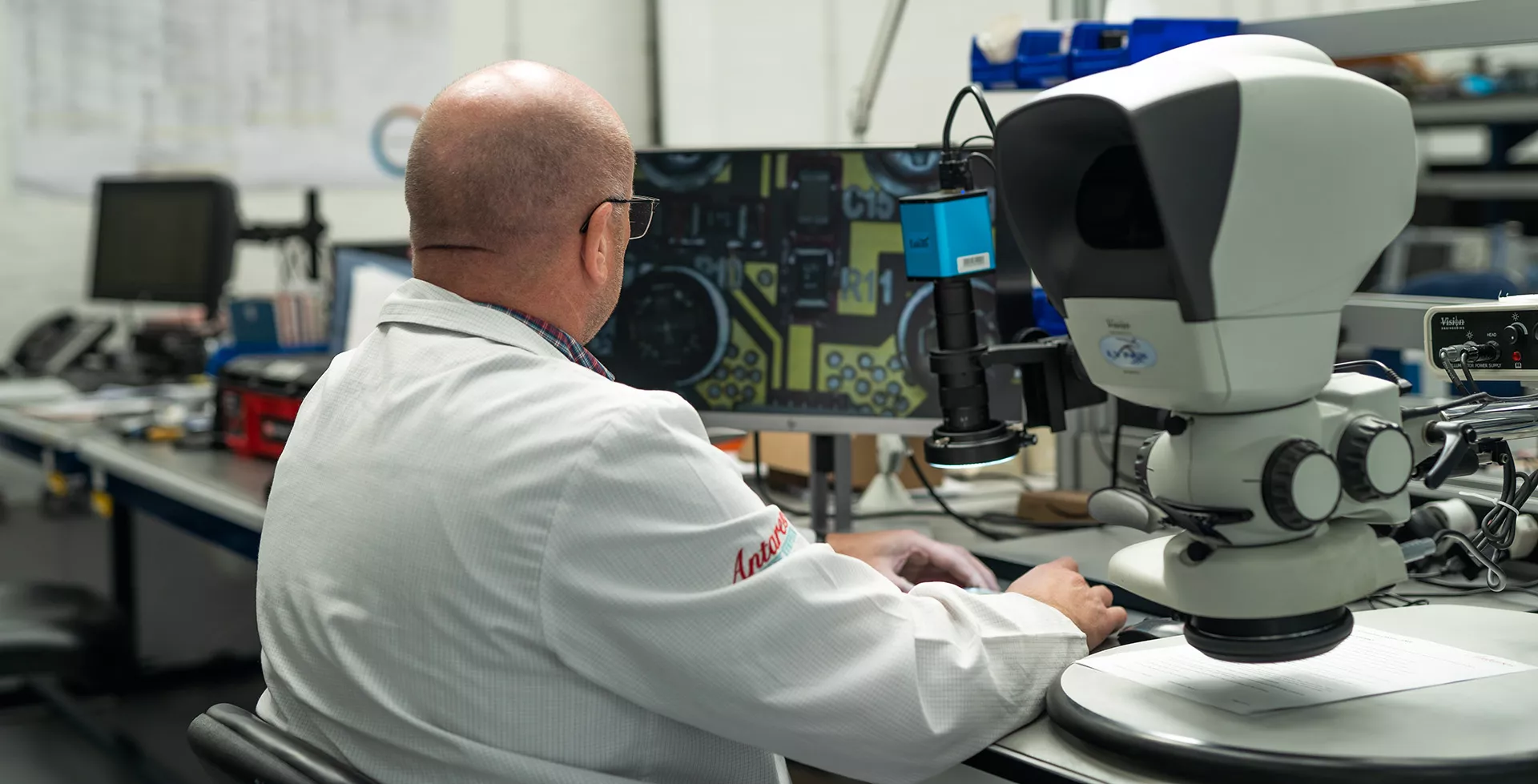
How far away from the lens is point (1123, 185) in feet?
Result: 3.15

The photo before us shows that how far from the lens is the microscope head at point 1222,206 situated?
2.89 ft

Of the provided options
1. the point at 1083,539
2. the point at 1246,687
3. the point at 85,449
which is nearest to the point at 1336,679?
the point at 1246,687

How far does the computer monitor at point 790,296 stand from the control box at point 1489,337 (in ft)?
1.86

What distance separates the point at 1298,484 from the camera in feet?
3.07

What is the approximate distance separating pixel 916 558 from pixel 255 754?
76 cm

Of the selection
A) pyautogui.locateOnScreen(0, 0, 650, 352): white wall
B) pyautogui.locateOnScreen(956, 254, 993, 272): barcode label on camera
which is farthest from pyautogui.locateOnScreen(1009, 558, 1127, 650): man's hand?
pyautogui.locateOnScreen(0, 0, 650, 352): white wall

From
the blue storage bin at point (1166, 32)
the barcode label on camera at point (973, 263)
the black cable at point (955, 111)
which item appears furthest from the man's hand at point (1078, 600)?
the blue storage bin at point (1166, 32)

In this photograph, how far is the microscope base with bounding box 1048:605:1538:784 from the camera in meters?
0.90

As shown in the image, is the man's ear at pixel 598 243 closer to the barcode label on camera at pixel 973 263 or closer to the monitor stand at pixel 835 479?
the barcode label on camera at pixel 973 263

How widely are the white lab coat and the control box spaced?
512mm

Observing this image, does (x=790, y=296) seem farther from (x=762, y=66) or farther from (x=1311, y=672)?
(x=762, y=66)

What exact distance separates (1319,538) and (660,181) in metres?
1.12

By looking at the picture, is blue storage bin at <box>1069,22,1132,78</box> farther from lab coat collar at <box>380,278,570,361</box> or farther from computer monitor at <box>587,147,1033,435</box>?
lab coat collar at <box>380,278,570,361</box>

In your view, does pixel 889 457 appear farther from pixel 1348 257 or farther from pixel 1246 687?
pixel 1348 257
